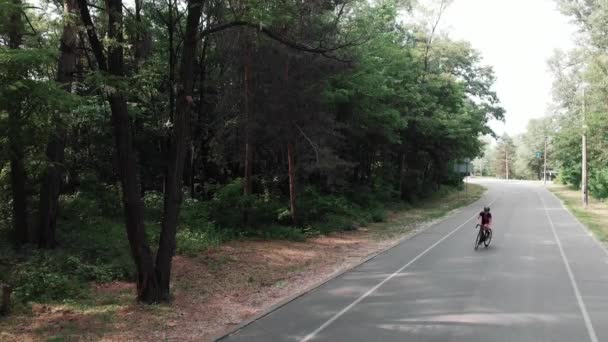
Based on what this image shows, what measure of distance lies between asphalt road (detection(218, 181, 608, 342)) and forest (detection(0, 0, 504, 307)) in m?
3.56

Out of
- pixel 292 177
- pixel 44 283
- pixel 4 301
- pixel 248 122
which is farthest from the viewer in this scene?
pixel 292 177

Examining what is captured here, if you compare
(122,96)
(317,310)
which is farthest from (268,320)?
(122,96)

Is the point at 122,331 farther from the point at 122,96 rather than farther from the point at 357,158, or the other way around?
the point at 357,158

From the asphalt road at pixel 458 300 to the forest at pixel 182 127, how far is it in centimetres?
356

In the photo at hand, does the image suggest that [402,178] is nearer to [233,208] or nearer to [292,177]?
[292,177]

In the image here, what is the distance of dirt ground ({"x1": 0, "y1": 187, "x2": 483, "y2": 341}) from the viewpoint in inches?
333

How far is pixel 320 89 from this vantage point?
20.6 m

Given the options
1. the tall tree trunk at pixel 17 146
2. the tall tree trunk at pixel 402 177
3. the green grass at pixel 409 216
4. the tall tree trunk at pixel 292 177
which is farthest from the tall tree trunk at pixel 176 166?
the tall tree trunk at pixel 402 177

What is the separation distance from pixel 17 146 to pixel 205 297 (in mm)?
4936

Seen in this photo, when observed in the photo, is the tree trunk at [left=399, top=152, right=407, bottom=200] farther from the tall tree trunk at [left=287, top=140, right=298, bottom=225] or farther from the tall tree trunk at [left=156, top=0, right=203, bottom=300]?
the tall tree trunk at [left=156, top=0, right=203, bottom=300]

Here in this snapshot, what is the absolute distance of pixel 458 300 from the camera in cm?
1042

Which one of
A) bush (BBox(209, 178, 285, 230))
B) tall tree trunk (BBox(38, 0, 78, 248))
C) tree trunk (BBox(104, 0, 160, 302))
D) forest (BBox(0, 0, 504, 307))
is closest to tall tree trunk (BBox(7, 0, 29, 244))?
forest (BBox(0, 0, 504, 307))

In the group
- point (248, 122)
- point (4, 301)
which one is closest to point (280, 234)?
point (248, 122)

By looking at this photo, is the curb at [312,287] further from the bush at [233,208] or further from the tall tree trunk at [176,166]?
the bush at [233,208]
